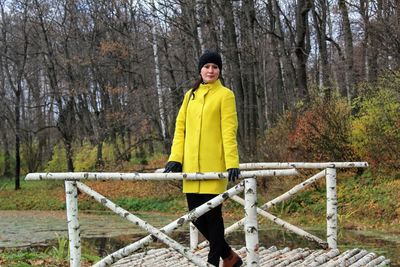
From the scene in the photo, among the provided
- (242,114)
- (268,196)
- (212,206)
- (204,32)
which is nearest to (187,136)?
(212,206)

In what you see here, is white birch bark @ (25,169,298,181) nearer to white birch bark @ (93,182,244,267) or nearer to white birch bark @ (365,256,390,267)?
white birch bark @ (93,182,244,267)

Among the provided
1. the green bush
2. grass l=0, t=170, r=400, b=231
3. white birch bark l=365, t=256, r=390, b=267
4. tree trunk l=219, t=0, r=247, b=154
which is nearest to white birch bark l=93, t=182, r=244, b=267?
white birch bark l=365, t=256, r=390, b=267

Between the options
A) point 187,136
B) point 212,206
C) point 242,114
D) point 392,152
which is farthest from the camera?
point 242,114

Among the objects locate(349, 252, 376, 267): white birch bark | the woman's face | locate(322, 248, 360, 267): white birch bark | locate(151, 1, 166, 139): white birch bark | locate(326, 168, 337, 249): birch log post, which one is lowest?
locate(349, 252, 376, 267): white birch bark

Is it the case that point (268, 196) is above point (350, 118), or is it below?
below

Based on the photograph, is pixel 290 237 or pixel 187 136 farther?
pixel 290 237

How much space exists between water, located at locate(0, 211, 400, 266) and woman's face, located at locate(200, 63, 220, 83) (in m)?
3.99

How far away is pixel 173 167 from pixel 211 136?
49cm

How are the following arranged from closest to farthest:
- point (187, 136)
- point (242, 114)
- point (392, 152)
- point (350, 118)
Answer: point (187, 136) → point (392, 152) → point (350, 118) → point (242, 114)

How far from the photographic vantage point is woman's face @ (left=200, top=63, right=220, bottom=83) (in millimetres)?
5430

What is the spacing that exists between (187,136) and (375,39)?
12473mm

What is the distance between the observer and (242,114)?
24062 millimetres

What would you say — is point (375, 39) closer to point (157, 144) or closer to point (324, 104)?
point (324, 104)

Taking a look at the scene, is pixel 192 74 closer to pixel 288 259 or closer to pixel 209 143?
pixel 288 259
